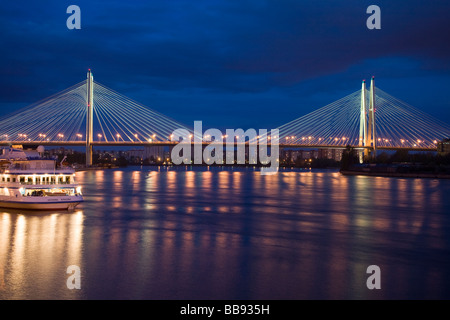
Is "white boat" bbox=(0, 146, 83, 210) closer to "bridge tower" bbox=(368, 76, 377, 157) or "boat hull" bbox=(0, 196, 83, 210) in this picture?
"boat hull" bbox=(0, 196, 83, 210)

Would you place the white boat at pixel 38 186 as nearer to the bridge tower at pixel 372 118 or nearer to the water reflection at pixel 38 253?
the water reflection at pixel 38 253

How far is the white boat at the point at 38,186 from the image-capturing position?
14406 mm

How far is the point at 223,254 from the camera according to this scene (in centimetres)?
848

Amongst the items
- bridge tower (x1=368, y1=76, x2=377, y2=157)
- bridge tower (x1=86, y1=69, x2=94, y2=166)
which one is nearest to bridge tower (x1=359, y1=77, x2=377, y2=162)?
bridge tower (x1=368, y1=76, x2=377, y2=157)

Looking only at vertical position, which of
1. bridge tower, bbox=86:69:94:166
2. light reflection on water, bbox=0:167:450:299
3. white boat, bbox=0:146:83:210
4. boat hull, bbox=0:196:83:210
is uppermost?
bridge tower, bbox=86:69:94:166

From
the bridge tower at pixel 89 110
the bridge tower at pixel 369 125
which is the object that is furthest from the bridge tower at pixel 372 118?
the bridge tower at pixel 89 110

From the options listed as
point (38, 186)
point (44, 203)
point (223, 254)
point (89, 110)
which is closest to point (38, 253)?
point (223, 254)

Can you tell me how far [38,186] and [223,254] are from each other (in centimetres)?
847

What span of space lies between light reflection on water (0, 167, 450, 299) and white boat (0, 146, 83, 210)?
51 centimetres

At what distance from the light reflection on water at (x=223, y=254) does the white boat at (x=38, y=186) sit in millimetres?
511

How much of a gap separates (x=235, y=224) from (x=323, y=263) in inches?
195

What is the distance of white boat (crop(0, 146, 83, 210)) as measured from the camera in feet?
47.3
